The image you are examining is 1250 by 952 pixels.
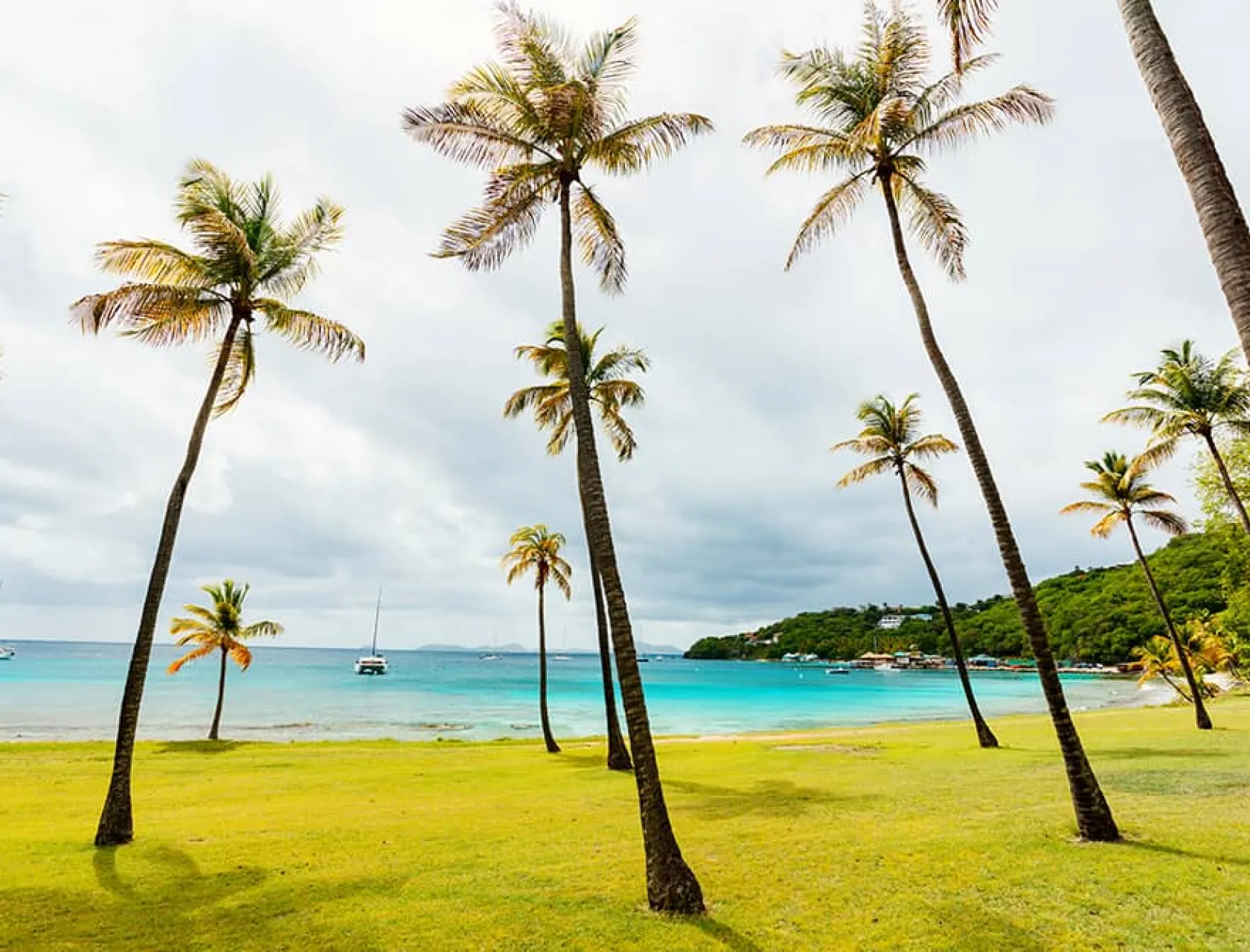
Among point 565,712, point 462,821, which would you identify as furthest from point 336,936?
point 565,712

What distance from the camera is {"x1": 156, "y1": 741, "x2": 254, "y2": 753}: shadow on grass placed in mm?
28203

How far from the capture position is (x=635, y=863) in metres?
9.59

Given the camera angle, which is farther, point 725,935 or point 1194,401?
point 1194,401

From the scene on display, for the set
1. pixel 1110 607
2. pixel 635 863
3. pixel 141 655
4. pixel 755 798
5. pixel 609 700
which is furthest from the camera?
pixel 1110 607

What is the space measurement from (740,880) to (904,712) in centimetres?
6744

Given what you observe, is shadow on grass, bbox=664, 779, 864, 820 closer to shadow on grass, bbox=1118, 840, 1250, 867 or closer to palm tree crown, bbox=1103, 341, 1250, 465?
shadow on grass, bbox=1118, 840, 1250, 867

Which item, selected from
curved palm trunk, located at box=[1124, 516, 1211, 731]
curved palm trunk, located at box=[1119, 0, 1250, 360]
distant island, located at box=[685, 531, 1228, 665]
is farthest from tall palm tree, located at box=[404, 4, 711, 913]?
distant island, located at box=[685, 531, 1228, 665]

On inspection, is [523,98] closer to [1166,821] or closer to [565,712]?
[1166,821]

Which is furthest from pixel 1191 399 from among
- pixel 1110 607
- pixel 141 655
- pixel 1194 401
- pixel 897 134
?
pixel 1110 607

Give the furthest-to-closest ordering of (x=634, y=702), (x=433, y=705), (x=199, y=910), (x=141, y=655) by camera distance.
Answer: (x=433, y=705)
(x=141, y=655)
(x=634, y=702)
(x=199, y=910)

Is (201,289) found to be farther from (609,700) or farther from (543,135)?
(609,700)

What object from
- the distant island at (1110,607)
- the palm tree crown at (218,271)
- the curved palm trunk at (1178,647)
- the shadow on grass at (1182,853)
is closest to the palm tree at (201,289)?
the palm tree crown at (218,271)

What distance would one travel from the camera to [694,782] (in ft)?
58.1

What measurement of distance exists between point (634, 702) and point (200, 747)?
3078 cm
